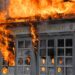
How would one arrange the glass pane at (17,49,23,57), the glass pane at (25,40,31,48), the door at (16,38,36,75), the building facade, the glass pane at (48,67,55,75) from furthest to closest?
the glass pane at (17,49,23,57) → the glass pane at (25,40,31,48) → the door at (16,38,36,75) → the glass pane at (48,67,55,75) → the building facade

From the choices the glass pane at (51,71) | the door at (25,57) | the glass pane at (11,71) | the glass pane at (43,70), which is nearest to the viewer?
the glass pane at (51,71)

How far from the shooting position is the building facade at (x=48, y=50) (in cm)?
1396

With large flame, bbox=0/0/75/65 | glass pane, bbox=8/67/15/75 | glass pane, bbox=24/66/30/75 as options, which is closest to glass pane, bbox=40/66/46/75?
glass pane, bbox=24/66/30/75

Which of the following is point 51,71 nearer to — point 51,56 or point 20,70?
point 51,56

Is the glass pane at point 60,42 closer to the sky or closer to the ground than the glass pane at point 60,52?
closer to the sky

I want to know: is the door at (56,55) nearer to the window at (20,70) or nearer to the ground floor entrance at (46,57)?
the ground floor entrance at (46,57)

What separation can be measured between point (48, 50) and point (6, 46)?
1908mm

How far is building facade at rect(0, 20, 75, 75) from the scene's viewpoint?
14.0 m

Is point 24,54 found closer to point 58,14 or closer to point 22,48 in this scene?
point 22,48

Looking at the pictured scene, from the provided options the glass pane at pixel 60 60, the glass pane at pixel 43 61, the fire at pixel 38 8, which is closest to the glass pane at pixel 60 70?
the glass pane at pixel 60 60

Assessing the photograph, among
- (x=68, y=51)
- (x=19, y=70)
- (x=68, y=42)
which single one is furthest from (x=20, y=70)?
(x=68, y=42)

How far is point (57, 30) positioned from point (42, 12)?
3.09 ft

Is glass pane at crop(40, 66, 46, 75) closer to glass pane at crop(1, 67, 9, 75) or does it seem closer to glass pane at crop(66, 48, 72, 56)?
glass pane at crop(66, 48, 72, 56)

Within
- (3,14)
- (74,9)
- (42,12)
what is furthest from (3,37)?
(74,9)
